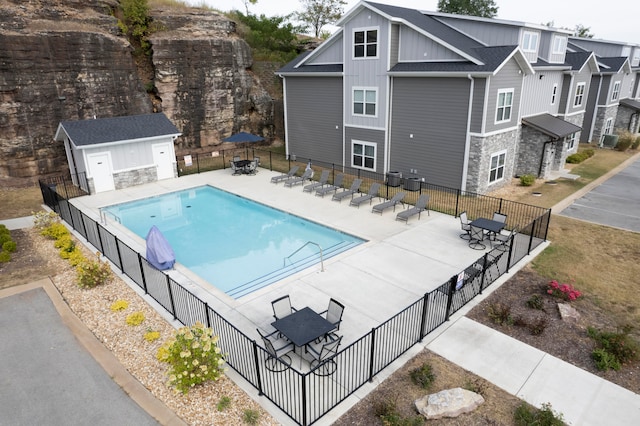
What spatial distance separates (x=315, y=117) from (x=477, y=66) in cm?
1119

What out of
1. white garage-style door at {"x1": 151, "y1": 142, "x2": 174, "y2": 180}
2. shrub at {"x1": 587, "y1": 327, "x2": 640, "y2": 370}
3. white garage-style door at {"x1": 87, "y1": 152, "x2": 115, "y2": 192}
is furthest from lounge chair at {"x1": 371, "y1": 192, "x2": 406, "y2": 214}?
white garage-style door at {"x1": 87, "y1": 152, "x2": 115, "y2": 192}

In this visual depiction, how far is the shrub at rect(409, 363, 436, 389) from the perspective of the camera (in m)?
8.17

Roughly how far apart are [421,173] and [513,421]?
15.7 metres

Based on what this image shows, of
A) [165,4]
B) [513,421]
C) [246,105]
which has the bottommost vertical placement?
→ [513,421]

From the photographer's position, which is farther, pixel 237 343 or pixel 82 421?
pixel 237 343

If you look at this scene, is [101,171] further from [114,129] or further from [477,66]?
[477,66]

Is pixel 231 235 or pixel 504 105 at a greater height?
pixel 504 105

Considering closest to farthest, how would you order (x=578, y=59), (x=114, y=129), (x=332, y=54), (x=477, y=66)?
(x=477, y=66) < (x=114, y=129) < (x=332, y=54) < (x=578, y=59)

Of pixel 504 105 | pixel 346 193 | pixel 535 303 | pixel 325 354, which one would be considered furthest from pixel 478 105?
pixel 325 354

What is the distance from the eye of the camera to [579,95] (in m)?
29.0

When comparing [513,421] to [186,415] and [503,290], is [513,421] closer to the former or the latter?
[503,290]

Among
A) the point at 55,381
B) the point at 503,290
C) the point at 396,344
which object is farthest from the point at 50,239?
the point at 503,290

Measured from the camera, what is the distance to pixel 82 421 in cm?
749

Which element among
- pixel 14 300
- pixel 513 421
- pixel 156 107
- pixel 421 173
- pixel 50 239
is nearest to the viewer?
pixel 513 421
